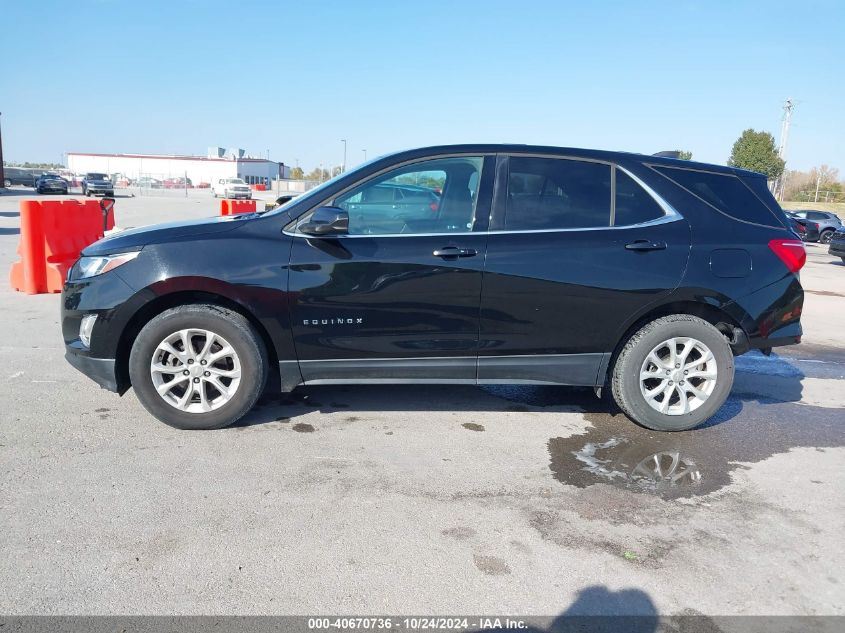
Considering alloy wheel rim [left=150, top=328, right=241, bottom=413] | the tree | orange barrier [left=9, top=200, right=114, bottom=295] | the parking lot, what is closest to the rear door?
the parking lot

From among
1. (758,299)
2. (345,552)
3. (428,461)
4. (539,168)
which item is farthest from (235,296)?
(758,299)

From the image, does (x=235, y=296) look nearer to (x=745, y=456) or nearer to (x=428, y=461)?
(x=428, y=461)

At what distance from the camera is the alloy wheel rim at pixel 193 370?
405 centimetres

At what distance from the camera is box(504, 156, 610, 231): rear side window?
13.9 ft

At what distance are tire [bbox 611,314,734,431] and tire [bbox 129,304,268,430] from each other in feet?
8.05

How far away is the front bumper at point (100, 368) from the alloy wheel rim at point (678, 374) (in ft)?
11.4

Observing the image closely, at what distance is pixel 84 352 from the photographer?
407 centimetres

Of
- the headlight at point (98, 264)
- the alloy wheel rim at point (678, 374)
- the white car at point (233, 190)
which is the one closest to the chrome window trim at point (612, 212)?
the alloy wheel rim at point (678, 374)

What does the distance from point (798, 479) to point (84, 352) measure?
4467 millimetres

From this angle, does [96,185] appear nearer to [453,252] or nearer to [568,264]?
[453,252]

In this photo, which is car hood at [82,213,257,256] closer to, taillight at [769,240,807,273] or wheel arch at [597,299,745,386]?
wheel arch at [597,299,745,386]

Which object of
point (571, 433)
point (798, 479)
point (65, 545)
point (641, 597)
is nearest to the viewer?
point (641, 597)

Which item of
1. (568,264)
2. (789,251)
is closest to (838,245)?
(789,251)

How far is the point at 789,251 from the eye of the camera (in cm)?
442
